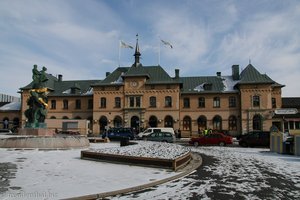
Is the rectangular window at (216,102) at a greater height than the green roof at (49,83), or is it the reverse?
the green roof at (49,83)

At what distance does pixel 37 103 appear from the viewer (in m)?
24.1

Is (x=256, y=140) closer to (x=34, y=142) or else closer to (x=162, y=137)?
(x=162, y=137)

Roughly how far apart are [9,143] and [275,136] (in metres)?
18.9

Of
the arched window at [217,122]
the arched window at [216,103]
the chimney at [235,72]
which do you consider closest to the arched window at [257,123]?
the arched window at [217,122]

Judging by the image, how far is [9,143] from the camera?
19266mm

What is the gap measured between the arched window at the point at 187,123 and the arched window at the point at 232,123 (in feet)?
21.6

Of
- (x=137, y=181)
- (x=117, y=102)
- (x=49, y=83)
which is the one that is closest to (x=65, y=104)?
(x=49, y=83)

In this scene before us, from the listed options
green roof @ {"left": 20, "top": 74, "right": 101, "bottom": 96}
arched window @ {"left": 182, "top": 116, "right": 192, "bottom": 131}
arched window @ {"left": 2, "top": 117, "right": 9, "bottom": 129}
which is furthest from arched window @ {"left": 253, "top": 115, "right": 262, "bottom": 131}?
arched window @ {"left": 2, "top": 117, "right": 9, "bottom": 129}

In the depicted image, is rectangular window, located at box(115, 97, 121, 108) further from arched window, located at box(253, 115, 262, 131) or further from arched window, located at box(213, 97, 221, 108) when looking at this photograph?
arched window, located at box(253, 115, 262, 131)

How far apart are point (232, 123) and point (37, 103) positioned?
119 ft

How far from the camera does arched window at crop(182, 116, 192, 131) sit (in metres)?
52.6

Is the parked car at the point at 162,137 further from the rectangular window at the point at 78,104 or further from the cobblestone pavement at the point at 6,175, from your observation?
the rectangular window at the point at 78,104

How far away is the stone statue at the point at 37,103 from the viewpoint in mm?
23844

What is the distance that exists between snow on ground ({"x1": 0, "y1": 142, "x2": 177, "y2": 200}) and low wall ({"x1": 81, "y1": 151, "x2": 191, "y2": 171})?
369 mm
